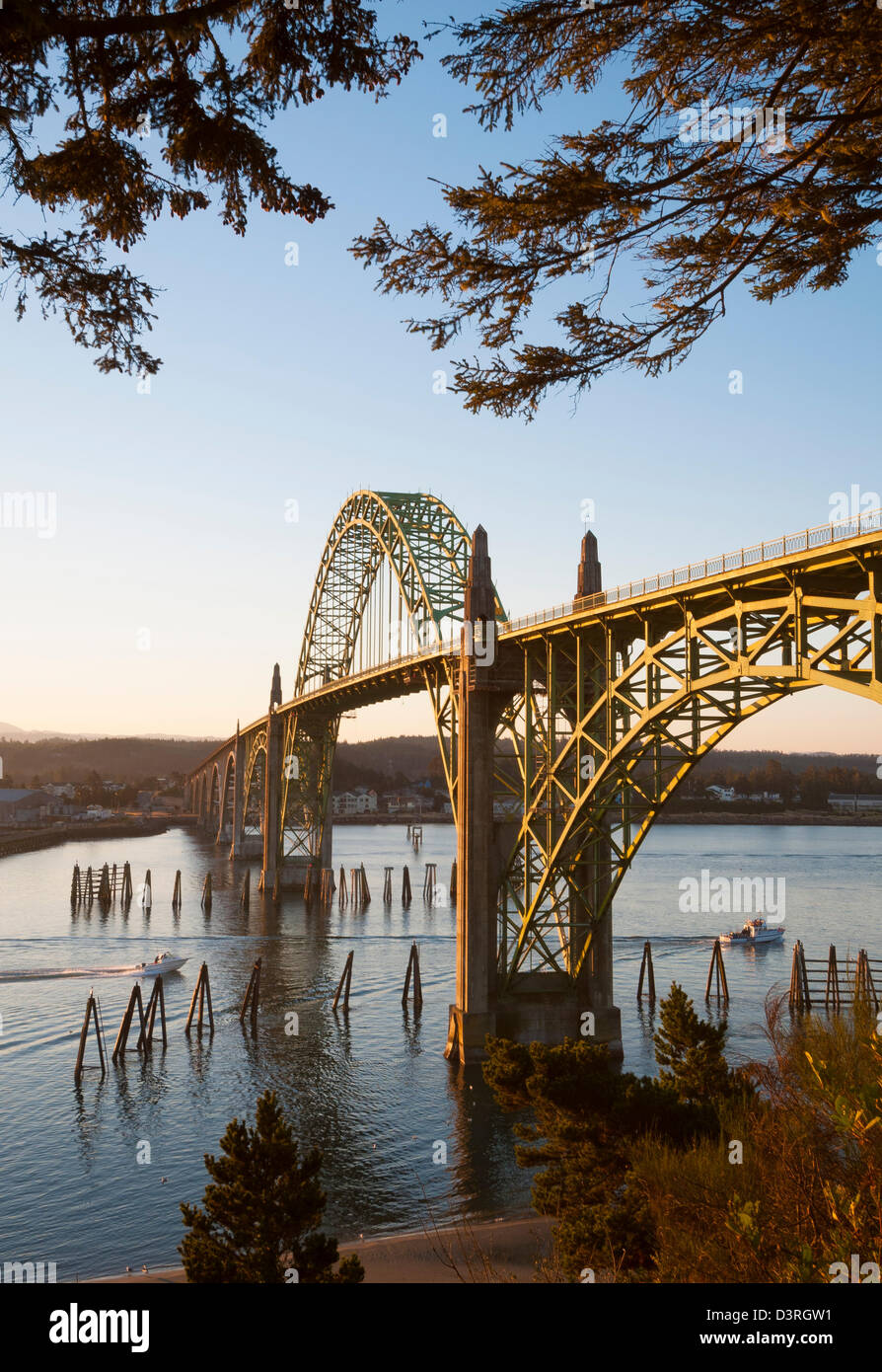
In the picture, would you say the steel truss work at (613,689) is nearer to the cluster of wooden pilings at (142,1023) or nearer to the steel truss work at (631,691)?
the steel truss work at (631,691)

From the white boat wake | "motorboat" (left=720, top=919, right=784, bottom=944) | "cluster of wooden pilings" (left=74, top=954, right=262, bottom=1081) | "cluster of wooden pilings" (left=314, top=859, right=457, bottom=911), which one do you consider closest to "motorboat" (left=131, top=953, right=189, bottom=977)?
the white boat wake

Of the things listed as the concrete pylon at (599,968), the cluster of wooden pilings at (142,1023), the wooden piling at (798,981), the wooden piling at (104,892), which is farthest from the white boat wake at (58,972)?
the wooden piling at (798,981)

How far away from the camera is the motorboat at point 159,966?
161 feet

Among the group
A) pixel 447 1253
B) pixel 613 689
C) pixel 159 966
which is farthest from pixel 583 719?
pixel 159 966

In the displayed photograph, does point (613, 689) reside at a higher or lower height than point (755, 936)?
higher

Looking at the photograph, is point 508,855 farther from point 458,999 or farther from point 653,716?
point 653,716

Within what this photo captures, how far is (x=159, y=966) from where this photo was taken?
49.1m

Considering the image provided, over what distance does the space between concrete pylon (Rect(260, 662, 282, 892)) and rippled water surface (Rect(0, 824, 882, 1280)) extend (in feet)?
20.3

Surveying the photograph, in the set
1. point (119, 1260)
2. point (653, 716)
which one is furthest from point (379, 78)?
point (119, 1260)

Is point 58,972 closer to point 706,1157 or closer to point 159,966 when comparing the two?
point 159,966

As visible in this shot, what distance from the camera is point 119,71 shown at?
9727mm

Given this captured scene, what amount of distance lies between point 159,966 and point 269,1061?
16043 mm

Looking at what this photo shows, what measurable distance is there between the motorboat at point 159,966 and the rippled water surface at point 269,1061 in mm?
1042

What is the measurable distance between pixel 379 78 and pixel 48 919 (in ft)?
222
